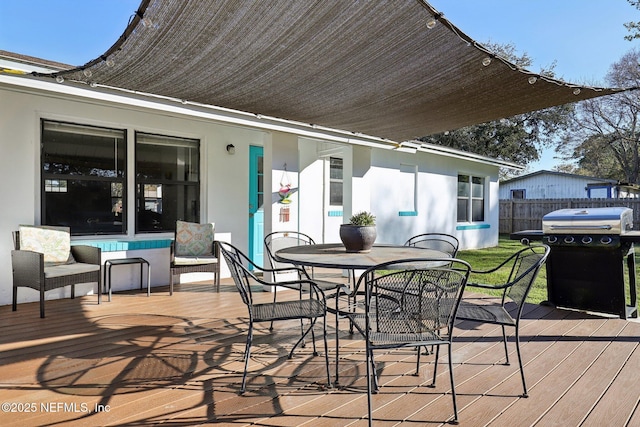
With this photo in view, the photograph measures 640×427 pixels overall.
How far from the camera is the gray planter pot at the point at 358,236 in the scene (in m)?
3.04

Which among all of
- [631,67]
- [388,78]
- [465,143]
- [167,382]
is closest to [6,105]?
[167,382]

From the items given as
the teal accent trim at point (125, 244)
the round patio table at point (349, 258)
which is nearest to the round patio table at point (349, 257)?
the round patio table at point (349, 258)

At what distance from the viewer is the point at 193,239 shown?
5.47 metres

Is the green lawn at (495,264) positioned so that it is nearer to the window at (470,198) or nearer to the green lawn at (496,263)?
the green lawn at (496,263)

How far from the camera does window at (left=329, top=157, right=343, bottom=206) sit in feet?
23.5

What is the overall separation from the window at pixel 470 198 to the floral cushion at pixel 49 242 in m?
8.92

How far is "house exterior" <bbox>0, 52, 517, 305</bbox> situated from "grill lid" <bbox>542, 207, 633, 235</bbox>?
8.54 ft

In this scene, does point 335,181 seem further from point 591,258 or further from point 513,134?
point 513,134

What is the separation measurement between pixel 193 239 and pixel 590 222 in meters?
4.69

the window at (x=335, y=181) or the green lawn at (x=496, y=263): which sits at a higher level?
the window at (x=335, y=181)

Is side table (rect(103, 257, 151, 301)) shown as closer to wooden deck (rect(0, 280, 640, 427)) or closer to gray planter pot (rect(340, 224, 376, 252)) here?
wooden deck (rect(0, 280, 640, 427))

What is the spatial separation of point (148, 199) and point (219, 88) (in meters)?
2.74

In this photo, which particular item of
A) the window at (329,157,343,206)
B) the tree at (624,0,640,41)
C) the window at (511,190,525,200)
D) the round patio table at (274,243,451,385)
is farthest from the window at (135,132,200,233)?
the window at (511,190,525,200)

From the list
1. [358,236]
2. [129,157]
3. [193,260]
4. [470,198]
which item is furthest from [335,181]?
[470,198]
